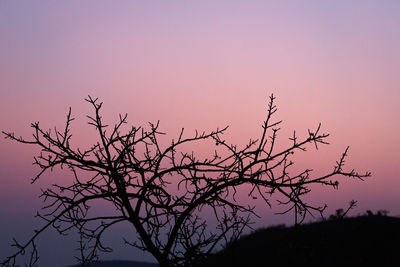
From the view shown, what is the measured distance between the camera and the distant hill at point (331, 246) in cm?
1205

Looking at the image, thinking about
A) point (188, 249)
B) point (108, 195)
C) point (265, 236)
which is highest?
point (265, 236)

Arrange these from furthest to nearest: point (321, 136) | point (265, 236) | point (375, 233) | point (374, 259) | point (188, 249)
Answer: point (265, 236) < point (375, 233) < point (374, 259) < point (188, 249) < point (321, 136)

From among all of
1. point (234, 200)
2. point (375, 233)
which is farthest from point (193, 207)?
point (375, 233)

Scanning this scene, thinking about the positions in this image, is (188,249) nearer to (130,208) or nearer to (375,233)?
(130,208)

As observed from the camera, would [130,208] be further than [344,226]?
No

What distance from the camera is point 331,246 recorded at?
12.9 meters

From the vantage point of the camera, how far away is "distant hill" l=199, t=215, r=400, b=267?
12.0m

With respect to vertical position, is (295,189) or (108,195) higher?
(108,195)

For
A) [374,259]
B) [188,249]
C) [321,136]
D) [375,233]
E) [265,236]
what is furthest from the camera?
[265,236]

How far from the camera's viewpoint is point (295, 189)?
4871mm

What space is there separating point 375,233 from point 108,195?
11.1 m

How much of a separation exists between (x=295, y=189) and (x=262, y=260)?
334 inches

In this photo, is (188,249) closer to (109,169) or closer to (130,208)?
(130,208)

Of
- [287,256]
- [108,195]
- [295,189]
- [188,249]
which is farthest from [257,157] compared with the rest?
[287,256]
